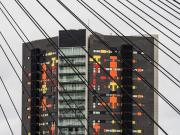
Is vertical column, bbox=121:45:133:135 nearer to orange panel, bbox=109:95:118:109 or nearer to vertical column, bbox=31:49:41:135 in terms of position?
orange panel, bbox=109:95:118:109

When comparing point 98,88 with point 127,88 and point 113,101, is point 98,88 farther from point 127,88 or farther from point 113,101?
point 127,88

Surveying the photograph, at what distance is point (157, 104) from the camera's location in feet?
387

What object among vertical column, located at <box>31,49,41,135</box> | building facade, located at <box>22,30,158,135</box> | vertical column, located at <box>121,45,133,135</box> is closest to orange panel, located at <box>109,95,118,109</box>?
building facade, located at <box>22,30,158,135</box>

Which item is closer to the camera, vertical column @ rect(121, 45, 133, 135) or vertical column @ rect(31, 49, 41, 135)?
vertical column @ rect(121, 45, 133, 135)

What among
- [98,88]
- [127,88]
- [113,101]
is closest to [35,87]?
[98,88]

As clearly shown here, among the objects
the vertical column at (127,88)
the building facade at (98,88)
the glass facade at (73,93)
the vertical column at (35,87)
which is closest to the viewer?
the vertical column at (127,88)

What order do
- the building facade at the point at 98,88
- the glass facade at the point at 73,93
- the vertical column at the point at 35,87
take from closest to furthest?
the building facade at the point at 98,88
the glass facade at the point at 73,93
the vertical column at the point at 35,87

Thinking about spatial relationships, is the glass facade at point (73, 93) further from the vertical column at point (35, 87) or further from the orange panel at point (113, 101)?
the vertical column at point (35, 87)

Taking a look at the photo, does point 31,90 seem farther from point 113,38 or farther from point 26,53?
point 113,38

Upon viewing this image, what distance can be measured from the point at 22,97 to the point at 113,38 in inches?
887

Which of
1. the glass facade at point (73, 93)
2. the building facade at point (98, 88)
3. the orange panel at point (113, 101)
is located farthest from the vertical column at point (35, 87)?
the orange panel at point (113, 101)

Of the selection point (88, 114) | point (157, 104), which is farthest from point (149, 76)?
point (88, 114)

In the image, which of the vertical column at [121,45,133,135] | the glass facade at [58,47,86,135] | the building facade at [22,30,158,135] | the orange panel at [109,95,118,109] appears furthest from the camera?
the glass facade at [58,47,86,135]

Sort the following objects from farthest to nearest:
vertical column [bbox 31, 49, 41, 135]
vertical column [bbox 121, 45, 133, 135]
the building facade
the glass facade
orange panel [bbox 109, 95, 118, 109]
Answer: vertical column [bbox 31, 49, 41, 135] → the glass facade → orange panel [bbox 109, 95, 118, 109] → the building facade → vertical column [bbox 121, 45, 133, 135]
